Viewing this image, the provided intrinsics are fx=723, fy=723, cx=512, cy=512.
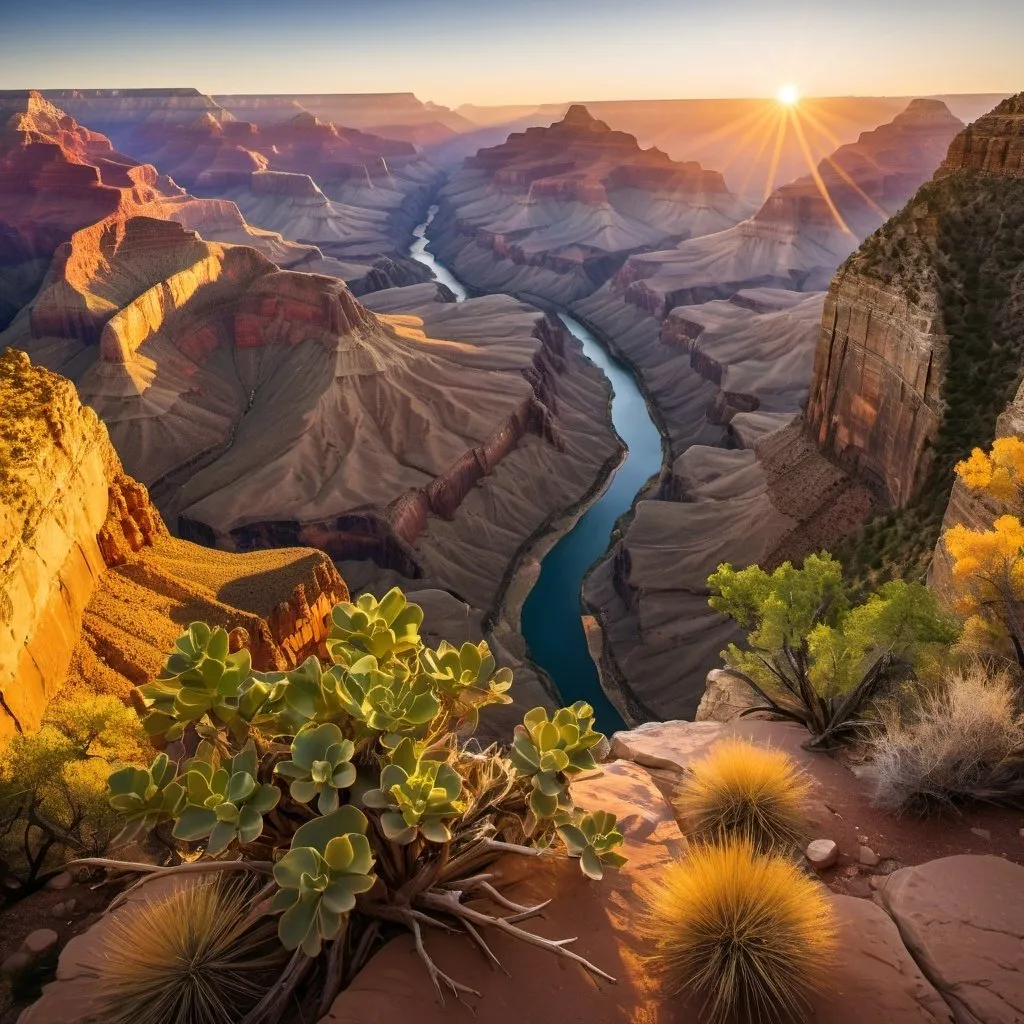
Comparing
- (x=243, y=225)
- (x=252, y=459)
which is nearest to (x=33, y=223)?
(x=243, y=225)

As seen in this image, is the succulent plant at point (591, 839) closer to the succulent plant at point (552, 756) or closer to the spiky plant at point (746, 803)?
the succulent plant at point (552, 756)

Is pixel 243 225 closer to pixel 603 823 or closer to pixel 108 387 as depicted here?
pixel 108 387

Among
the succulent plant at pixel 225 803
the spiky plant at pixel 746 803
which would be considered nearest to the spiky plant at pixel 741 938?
the spiky plant at pixel 746 803

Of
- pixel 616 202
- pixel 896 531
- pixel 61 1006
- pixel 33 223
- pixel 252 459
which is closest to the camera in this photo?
pixel 61 1006

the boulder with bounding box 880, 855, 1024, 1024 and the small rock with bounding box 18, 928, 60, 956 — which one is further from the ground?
the boulder with bounding box 880, 855, 1024, 1024

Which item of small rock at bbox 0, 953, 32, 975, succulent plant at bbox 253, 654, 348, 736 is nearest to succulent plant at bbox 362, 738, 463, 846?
succulent plant at bbox 253, 654, 348, 736

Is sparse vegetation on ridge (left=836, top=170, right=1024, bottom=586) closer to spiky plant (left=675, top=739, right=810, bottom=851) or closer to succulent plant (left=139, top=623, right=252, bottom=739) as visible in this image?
spiky plant (left=675, top=739, right=810, bottom=851)

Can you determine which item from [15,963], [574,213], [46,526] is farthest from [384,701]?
[574,213]
